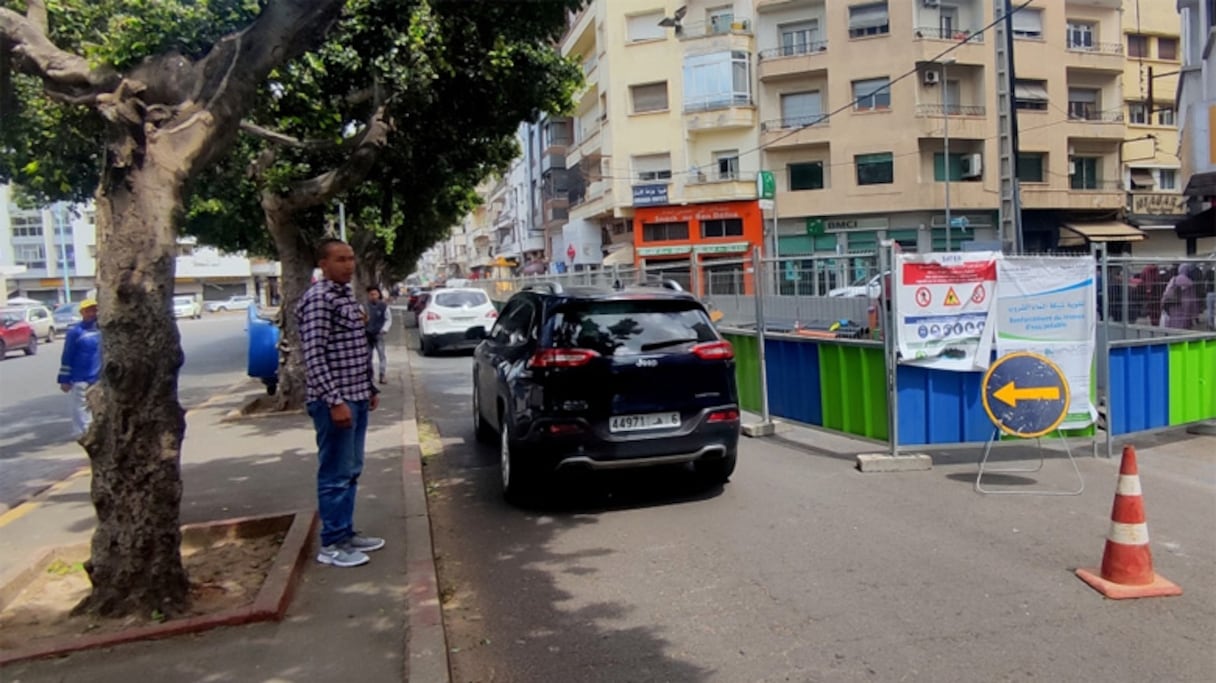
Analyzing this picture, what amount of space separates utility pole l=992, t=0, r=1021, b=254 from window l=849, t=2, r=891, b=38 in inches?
668

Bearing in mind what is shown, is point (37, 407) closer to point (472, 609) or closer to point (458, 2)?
point (458, 2)

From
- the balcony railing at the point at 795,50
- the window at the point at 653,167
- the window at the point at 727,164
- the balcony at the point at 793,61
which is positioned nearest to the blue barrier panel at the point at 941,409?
the window at the point at 727,164

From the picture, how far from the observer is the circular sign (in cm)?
694

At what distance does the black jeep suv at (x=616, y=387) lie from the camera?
20.2ft

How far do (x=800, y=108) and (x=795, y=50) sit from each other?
7.45 feet

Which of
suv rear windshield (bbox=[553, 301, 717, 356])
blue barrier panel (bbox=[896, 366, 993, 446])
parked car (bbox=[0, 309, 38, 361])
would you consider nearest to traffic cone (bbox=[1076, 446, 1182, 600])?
blue barrier panel (bbox=[896, 366, 993, 446])

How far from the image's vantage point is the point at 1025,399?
695 centimetres

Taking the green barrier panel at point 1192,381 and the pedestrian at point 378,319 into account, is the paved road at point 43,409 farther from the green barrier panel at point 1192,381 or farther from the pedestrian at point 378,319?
the green barrier panel at point 1192,381

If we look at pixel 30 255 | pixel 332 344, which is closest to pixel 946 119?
pixel 332 344

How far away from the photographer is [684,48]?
113 ft

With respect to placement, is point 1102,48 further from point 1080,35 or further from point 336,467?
point 336,467

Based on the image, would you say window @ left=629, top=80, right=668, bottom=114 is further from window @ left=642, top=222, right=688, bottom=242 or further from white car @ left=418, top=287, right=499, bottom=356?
white car @ left=418, top=287, right=499, bottom=356

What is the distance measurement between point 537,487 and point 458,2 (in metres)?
5.89

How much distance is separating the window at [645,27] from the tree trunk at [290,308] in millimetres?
26469
